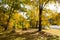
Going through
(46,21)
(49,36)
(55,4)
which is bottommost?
(49,36)

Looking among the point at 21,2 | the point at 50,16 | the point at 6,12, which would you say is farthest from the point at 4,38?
the point at 50,16

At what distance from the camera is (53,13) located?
18.4 m

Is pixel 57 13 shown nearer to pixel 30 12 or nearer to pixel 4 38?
pixel 30 12

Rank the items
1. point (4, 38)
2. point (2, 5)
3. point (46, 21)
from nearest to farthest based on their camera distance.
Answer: point (4, 38)
point (2, 5)
point (46, 21)

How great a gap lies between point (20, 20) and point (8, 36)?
2.92 metres

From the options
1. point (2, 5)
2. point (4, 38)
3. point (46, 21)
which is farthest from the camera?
point (46, 21)

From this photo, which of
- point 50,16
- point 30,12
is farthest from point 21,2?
point 50,16

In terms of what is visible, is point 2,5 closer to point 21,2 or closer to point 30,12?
point 21,2

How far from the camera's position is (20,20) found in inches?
758

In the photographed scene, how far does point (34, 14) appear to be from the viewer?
761 inches

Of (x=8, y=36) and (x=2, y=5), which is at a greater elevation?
(x=2, y=5)

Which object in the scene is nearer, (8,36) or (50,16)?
(8,36)

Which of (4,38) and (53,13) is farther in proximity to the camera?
(53,13)

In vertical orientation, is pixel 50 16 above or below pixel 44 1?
below
